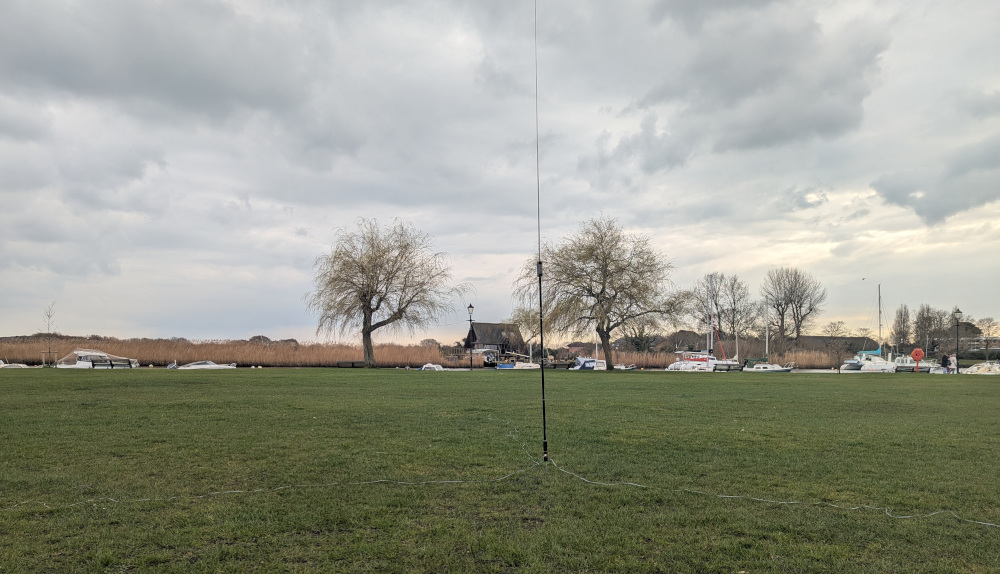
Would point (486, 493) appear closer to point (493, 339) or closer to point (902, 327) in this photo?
point (493, 339)

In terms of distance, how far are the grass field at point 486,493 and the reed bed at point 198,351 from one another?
2995 centimetres

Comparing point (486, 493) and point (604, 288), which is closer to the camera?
point (486, 493)

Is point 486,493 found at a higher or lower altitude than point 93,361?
lower

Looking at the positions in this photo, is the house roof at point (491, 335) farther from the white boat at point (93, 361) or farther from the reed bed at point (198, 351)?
the white boat at point (93, 361)

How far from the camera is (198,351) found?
133 feet

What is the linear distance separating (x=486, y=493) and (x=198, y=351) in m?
39.4

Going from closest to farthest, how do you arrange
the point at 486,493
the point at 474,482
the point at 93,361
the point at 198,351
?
the point at 486,493, the point at 474,482, the point at 93,361, the point at 198,351

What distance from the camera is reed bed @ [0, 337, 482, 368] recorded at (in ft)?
123

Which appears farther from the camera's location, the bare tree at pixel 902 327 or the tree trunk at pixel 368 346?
the bare tree at pixel 902 327

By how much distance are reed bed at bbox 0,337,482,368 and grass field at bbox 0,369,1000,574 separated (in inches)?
1179

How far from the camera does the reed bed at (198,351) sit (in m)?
37.5

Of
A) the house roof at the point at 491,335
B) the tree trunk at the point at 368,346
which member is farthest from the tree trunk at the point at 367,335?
the house roof at the point at 491,335

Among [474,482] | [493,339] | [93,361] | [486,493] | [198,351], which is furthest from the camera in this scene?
[493,339]

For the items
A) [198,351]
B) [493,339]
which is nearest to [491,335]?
[493,339]
